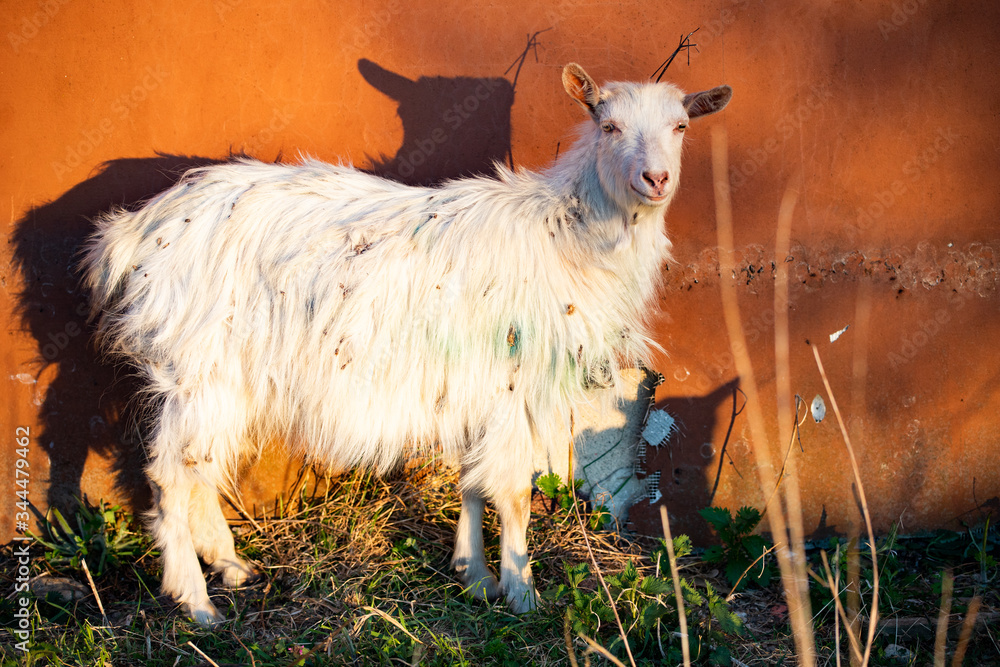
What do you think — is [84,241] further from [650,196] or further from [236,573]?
[650,196]

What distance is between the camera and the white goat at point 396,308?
2756 mm

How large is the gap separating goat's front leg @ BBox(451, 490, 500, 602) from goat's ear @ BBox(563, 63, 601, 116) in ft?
5.81

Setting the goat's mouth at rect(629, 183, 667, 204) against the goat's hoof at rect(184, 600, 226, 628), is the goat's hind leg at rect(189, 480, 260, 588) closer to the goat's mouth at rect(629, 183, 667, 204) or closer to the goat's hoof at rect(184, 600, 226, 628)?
the goat's hoof at rect(184, 600, 226, 628)

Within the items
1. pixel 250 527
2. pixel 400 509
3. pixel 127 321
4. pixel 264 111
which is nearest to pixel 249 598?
pixel 250 527

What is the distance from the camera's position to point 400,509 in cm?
348

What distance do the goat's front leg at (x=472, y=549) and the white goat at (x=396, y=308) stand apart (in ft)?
0.04

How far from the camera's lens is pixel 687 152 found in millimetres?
3373

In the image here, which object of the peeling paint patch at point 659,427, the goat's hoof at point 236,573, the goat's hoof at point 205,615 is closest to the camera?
the goat's hoof at point 205,615

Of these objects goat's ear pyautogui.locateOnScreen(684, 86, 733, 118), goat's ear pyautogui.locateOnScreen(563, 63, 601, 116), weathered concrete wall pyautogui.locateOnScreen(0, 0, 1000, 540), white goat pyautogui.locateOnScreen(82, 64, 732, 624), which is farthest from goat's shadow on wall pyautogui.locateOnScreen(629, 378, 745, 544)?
goat's ear pyautogui.locateOnScreen(563, 63, 601, 116)

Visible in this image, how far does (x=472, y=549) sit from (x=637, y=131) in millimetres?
1953

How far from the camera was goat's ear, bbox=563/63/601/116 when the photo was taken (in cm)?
278

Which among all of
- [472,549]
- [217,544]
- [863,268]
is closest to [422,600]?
[472,549]

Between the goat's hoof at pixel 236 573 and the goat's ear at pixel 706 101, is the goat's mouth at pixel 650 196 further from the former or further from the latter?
the goat's hoof at pixel 236 573

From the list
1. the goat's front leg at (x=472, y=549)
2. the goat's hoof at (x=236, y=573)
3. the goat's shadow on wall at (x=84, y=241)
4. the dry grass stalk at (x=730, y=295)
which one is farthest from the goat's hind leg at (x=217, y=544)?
the dry grass stalk at (x=730, y=295)
